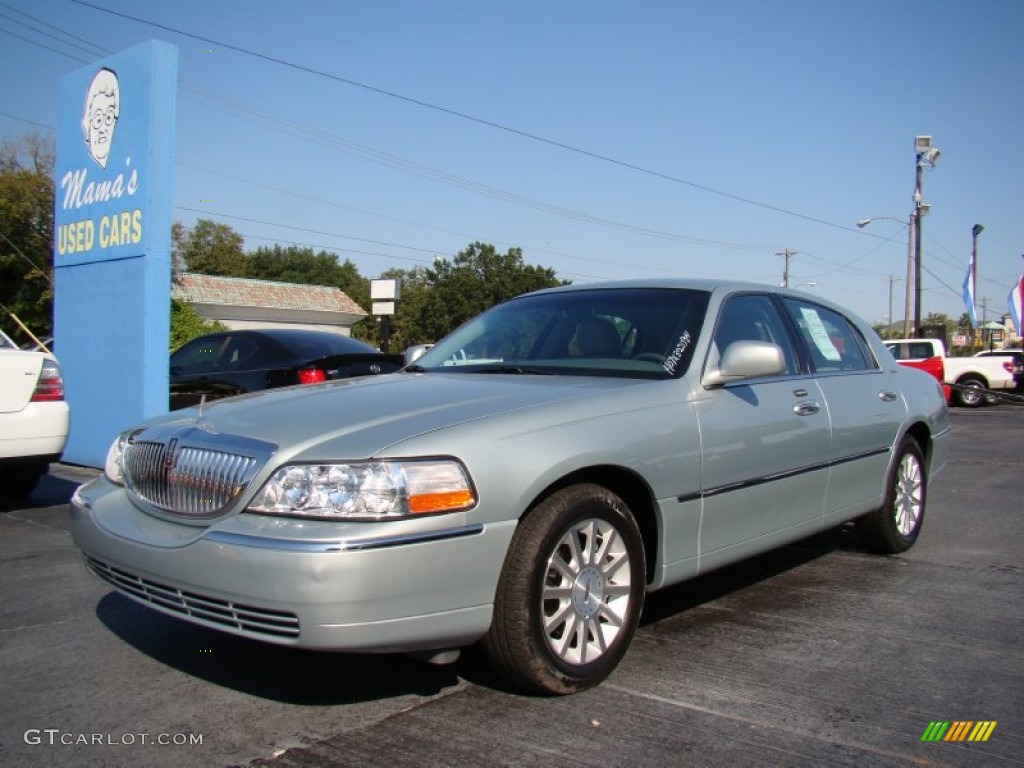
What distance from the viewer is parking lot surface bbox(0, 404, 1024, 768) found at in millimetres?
2713

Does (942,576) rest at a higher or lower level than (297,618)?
lower

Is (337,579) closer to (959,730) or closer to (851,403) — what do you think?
(959,730)

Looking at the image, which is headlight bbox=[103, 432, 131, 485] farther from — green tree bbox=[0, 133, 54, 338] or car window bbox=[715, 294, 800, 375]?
green tree bbox=[0, 133, 54, 338]

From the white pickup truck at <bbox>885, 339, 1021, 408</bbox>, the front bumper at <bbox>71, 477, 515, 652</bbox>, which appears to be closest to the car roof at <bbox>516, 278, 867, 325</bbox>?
the front bumper at <bbox>71, 477, 515, 652</bbox>

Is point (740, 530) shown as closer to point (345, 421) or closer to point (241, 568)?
point (345, 421)

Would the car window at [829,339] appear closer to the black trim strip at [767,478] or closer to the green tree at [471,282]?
the black trim strip at [767,478]

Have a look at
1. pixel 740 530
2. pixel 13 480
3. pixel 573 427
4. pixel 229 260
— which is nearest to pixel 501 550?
pixel 573 427

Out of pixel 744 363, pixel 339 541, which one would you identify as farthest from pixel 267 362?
pixel 339 541

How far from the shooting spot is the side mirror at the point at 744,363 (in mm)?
3742

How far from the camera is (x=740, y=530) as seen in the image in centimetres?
385

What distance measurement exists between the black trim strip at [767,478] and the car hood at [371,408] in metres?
0.49

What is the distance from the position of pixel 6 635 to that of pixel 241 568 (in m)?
1.70

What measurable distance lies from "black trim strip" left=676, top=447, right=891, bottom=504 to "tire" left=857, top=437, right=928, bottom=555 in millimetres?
391

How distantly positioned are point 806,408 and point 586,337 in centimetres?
111
